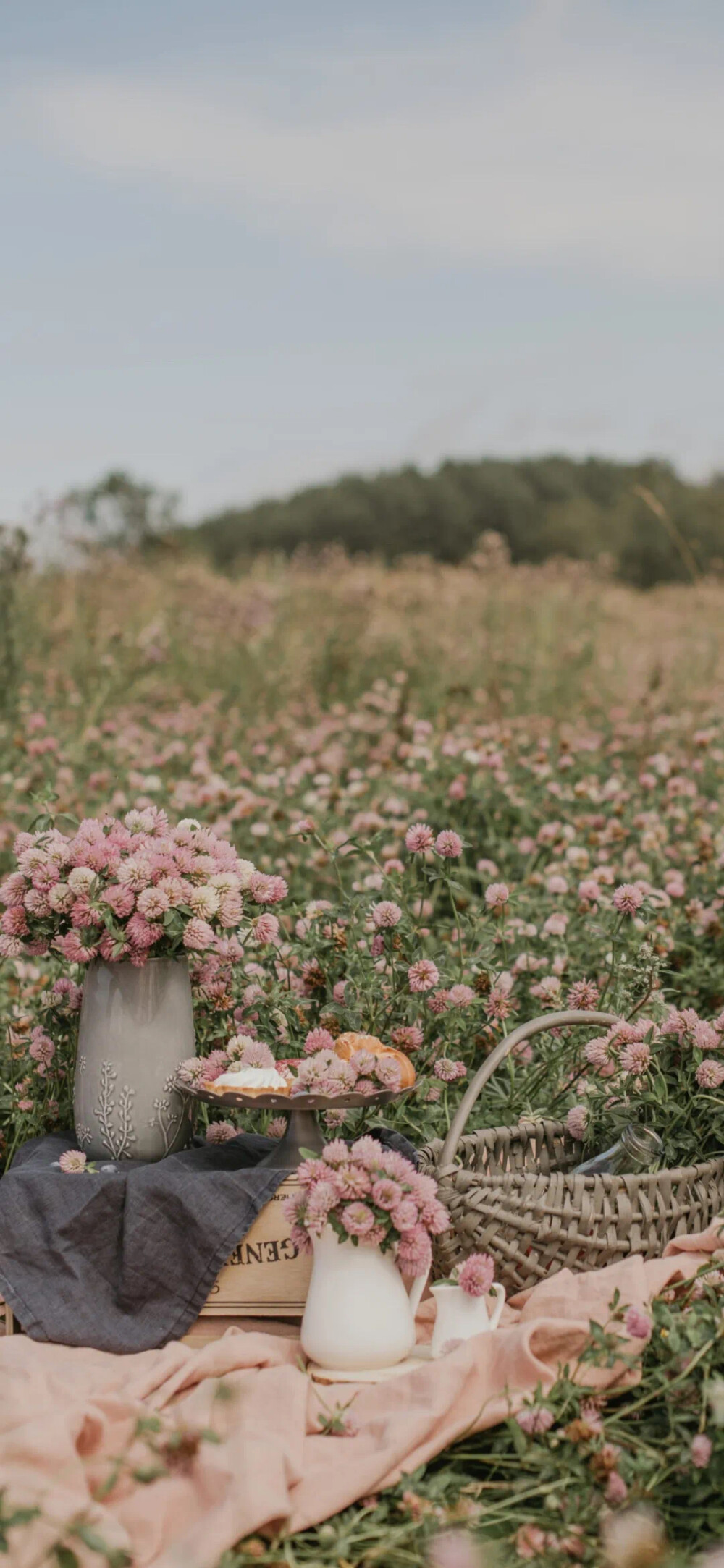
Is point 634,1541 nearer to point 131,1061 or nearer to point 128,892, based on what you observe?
point 131,1061

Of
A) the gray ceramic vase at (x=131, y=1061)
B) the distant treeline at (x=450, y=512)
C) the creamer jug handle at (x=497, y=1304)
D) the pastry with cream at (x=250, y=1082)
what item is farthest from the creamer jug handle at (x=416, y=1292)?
the distant treeline at (x=450, y=512)

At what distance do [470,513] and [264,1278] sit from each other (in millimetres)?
21662

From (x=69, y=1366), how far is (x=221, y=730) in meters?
4.52

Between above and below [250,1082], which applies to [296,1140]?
below

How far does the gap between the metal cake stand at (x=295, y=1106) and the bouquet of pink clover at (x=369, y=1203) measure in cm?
11

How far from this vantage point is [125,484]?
16.9m

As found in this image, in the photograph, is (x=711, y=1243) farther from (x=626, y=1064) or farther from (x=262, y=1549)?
(x=262, y=1549)

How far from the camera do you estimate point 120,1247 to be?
2.62 metres

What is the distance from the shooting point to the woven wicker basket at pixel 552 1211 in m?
2.48

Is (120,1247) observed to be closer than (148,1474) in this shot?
No

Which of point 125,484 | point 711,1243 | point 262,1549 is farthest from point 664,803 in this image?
point 125,484

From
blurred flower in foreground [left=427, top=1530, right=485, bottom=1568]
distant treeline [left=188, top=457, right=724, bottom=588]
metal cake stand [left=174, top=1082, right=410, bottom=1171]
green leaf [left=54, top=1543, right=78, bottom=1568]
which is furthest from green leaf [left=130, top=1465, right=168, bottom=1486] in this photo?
distant treeline [left=188, top=457, right=724, bottom=588]

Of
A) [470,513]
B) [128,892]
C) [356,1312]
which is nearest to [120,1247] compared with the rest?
[356,1312]

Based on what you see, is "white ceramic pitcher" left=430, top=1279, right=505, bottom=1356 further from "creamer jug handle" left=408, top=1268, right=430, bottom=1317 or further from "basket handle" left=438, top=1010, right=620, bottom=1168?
"basket handle" left=438, top=1010, right=620, bottom=1168
